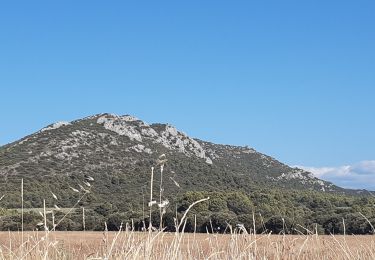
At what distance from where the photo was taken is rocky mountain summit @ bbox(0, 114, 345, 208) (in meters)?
85.4

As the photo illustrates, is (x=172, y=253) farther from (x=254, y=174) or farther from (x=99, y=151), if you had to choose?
(x=254, y=174)

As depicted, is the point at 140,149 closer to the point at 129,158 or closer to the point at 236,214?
the point at 129,158

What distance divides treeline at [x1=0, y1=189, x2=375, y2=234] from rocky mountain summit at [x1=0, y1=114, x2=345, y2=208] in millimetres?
22781

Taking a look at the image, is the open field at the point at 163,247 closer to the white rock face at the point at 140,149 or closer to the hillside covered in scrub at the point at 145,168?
the hillside covered in scrub at the point at 145,168

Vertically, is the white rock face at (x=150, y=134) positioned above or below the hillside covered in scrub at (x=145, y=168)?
above

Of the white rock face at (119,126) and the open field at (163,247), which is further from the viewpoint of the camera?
the white rock face at (119,126)

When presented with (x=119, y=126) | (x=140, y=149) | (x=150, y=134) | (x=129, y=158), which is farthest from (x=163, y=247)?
(x=150, y=134)

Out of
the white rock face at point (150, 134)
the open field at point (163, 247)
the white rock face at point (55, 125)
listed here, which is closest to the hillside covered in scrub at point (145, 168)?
the white rock face at point (150, 134)

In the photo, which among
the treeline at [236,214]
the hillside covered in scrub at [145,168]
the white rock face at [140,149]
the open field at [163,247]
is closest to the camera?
the open field at [163,247]

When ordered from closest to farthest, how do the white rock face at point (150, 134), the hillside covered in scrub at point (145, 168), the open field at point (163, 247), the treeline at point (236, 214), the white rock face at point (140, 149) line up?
the open field at point (163, 247) < the treeline at point (236, 214) < the hillside covered in scrub at point (145, 168) < the white rock face at point (140, 149) < the white rock face at point (150, 134)

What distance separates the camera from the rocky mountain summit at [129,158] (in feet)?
280

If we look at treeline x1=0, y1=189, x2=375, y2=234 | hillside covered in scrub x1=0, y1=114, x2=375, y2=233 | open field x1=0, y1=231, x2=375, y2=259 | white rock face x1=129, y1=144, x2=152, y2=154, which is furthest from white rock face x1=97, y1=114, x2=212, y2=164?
open field x1=0, y1=231, x2=375, y2=259

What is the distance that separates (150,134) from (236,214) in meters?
72.9

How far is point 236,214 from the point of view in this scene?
136ft
